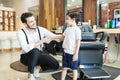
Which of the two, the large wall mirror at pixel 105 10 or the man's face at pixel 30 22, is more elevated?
the large wall mirror at pixel 105 10

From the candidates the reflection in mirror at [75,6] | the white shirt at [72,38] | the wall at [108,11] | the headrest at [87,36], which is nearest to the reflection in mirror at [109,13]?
the wall at [108,11]

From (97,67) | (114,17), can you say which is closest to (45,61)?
(97,67)

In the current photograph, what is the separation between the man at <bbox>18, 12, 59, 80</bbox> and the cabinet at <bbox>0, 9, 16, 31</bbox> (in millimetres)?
5364

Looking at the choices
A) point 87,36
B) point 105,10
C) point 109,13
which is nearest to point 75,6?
point 105,10

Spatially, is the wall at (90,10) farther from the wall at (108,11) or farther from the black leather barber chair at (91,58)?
the black leather barber chair at (91,58)

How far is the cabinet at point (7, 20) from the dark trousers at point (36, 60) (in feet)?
17.8

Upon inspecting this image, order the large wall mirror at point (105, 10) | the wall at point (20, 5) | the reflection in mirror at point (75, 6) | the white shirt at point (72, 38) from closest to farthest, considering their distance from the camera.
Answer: the white shirt at point (72, 38) < the large wall mirror at point (105, 10) < the reflection in mirror at point (75, 6) < the wall at point (20, 5)

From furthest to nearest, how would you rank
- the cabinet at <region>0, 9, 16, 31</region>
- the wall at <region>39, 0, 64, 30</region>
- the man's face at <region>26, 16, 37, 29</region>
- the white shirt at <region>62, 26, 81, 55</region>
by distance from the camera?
1. the cabinet at <region>0, 9, 16, 31</region>
2. the wall at <region>39, 0, 64, 30</region>
3. the man's face at <region>26, 16, 37, 29</region>
4. the white shirt at <region>62, 26, 81, 55</region>

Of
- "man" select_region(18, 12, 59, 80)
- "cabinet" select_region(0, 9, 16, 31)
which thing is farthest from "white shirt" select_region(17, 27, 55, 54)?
"cabinet" select_region(0, 9, 16, 31)

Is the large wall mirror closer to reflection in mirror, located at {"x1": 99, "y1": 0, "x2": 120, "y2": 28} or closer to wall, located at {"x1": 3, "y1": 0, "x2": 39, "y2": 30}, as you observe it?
reflection in mirror, located at {"x1": 99, "y1": 0, "x2": 120, "y2": 28}

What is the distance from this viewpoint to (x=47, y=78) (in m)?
3.04

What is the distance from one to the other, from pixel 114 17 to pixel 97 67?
2.21 metres

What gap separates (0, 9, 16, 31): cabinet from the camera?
780 centimetres

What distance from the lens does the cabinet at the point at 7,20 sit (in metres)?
7.80
